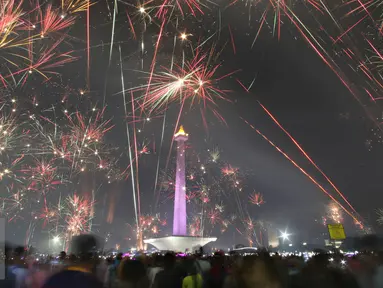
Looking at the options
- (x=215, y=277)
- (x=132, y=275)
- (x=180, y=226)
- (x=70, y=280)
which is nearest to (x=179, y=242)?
(x=180, y=226)

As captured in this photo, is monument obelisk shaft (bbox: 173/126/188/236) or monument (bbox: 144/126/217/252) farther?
monument obelisk shaft (bbox: 173/126/188/236)

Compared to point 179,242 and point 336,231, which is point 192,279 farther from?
point 179,242

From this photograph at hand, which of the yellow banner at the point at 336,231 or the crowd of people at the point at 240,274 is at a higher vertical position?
the yellow banner at the point at 336,231

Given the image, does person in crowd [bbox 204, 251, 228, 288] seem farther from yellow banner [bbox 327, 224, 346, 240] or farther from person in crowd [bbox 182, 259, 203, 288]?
yellow banner [bbox 327, 224, 346, 240]

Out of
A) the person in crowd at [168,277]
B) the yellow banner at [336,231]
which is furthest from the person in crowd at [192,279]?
the yellow banner at [336,231]

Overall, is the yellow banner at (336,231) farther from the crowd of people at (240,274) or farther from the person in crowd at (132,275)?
the person in crowd at (132,275)

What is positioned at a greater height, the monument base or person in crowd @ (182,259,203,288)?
the monument base

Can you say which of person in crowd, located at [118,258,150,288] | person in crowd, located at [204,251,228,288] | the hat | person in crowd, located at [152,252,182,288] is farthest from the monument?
the hat

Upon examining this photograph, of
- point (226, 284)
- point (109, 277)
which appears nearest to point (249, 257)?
point (226, 284)

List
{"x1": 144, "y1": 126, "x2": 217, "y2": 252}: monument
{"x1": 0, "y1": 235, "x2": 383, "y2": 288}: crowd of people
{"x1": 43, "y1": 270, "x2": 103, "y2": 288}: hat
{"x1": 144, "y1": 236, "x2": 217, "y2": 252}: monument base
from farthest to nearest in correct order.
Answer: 1. {"x1": 144, "y1": 126, "x2": 217, "y2": 252}: monument
2. {"x1": 144, "y1": 236, "x2": 217, "y2": 252}: monument base
3. {"x1": 0, "y1": 235, "x2": 383, "y2": 288}: crowd of people
4. {"x1": 43, "y1": 270, "x2": 103, "y2": 288}: hat

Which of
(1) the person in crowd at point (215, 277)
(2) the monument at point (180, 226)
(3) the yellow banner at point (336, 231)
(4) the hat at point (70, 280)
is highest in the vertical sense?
(2) the monument at point (180, 226)
